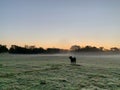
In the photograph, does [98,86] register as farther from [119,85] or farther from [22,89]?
[22,89]

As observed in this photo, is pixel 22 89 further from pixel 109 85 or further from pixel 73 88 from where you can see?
pixel 109 85

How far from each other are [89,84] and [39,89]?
5.61 meters

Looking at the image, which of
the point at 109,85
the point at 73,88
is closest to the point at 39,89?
the point at 73,88

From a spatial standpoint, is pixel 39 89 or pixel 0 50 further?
pixel 0 50

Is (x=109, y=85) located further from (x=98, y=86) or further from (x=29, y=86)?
(x=29, y=86)

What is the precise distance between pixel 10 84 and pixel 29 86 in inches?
86.1

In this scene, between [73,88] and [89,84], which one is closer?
[73,88]

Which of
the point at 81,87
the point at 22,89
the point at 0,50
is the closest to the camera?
the point at 22,89

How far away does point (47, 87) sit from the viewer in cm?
2255

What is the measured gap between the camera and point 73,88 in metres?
22.7

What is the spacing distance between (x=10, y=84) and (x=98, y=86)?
27.6 feet

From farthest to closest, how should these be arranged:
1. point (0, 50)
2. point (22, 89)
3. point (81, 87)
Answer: point (0, 50)
point (81, 87)
point (22, 89)

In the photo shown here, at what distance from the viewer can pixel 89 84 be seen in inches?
976

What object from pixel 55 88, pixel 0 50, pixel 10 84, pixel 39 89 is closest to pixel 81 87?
pixel 55 88
